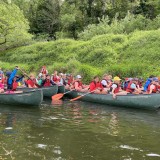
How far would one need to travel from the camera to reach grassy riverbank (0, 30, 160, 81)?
2074cm

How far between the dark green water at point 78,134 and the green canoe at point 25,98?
327mm

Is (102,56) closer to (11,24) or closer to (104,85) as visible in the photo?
(11,24)

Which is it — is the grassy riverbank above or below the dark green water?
above

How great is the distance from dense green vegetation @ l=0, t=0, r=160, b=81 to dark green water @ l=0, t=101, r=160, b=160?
809cm

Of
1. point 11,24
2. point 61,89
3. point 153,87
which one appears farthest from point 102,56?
point 153,87

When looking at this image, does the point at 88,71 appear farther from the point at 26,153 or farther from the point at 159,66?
the point at 26,153

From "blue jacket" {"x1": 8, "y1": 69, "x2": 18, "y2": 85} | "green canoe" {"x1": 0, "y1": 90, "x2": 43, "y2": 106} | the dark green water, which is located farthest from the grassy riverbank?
"green canoe" {"x1": 0, "y1": 90, "x2": 43, "y2": 106}

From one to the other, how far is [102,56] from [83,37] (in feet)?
25.0

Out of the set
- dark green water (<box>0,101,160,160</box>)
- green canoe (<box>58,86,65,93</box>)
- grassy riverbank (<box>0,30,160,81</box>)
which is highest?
grassy riverbank (<box>0,30,160,81</box>)

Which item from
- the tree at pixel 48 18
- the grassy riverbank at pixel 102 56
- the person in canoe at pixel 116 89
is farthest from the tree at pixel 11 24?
the person in canoe at pixel 116 89

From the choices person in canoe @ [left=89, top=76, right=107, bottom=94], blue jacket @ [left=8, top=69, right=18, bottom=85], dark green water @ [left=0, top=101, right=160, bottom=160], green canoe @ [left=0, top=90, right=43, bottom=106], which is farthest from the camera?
person in canoe @ [left=89, top=76, right=107, bottom=94]

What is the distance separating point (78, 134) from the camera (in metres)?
8.89

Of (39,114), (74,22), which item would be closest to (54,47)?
(74,22)

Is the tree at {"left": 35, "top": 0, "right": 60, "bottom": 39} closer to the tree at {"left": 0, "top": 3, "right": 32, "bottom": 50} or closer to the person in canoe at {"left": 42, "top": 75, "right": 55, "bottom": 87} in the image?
the tree at {"left": 0, "top": 3, "right": 32, "bottom": 50}
